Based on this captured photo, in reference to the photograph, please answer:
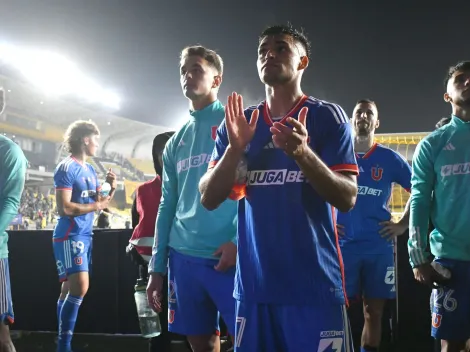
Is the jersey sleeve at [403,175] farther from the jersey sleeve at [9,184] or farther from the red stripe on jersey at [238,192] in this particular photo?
the jersey sleeve at [9,184]

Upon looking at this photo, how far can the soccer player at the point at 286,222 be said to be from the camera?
61.5 inches

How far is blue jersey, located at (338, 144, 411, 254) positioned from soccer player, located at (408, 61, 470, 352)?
105 centimetres

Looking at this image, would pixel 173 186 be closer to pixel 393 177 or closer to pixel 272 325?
pixel 272 325

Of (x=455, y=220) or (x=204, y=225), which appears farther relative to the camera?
(x=455, y=220)

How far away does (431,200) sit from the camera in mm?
2660

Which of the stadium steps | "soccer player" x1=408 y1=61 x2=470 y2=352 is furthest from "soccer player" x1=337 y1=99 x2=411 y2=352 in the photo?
the stadium steps

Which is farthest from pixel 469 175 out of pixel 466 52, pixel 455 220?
pixel 466 52

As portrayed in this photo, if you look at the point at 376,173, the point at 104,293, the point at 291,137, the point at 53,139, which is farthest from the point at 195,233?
the point at 53,139

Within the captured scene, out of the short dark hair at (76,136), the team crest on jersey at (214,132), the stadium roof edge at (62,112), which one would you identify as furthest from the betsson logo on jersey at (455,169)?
the stadium roof edge at (62,112)

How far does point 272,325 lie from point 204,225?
0.82 m

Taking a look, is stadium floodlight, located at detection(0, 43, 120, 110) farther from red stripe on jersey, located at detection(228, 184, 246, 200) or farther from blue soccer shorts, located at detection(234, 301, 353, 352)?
blue soccer shorts, located at detection(234, 301, 353, 352)

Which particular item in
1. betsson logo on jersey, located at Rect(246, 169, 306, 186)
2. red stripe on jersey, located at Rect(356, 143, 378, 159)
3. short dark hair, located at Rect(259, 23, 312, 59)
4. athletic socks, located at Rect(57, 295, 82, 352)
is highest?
short dark hair, located at Rect(259, 23, 312, 59)

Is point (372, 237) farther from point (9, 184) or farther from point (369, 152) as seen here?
point (9, 184)

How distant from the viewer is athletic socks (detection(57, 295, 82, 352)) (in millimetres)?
4293
